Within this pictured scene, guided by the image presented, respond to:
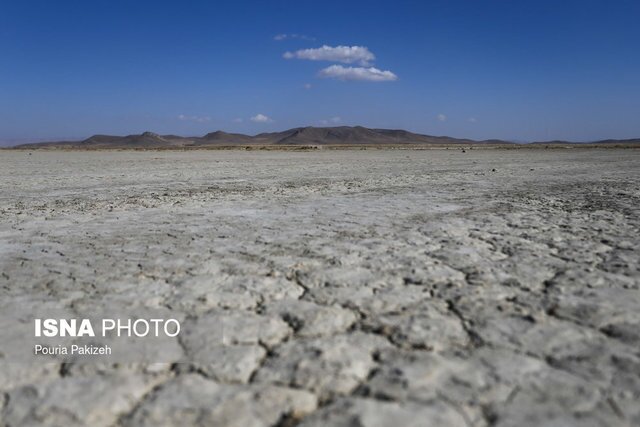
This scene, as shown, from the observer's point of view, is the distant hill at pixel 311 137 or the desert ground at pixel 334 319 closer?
the desert ground at pixel 334 319

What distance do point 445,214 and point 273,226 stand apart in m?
1.52

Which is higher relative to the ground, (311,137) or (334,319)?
(311,137)

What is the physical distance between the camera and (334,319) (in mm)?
1617

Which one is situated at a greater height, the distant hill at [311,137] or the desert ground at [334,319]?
the distant hill at [311,137]

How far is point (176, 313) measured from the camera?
66.8 inches

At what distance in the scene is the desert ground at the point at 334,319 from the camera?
1106mm

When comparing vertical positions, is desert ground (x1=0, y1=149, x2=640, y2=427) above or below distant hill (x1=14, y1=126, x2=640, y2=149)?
below

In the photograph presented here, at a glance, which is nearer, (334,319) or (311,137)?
(334,319)

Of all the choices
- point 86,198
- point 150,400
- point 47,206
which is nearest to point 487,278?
point 150,400

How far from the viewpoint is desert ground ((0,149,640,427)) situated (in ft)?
3.63

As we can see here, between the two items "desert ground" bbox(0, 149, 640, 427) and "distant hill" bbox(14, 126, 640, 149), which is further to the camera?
"distant hill" bbox(14, 126, 640, 149)

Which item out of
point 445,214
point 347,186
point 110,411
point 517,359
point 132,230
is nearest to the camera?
point 110,411

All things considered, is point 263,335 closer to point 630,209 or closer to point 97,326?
point 97,326

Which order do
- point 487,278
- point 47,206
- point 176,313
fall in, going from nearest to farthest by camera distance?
1. point 176,313
2. point 487,278
3. point 47,206
